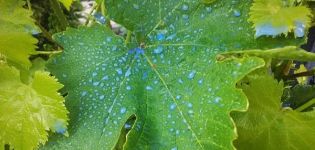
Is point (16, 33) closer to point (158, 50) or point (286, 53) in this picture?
point (158, 50)

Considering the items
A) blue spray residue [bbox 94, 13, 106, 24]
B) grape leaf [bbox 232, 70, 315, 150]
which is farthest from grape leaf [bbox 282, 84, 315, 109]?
blue spray residue [bbox 94, 13, 106, 24]

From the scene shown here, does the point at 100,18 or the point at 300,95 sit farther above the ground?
the point at 100,18

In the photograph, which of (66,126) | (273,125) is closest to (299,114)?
(273,125)

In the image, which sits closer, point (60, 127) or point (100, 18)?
point (60, 127)

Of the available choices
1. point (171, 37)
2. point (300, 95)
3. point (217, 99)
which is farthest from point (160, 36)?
point (300, 95)

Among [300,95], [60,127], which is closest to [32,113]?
[60,127]

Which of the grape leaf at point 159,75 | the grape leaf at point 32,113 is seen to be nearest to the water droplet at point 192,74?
Result: the grape leaf at point 159,75
